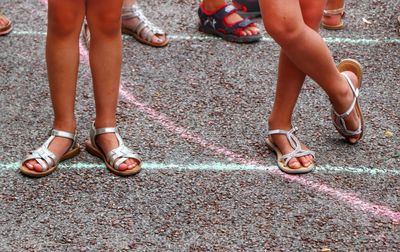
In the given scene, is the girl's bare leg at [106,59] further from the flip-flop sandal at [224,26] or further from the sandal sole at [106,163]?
the flip-flop sandal at [224,26]

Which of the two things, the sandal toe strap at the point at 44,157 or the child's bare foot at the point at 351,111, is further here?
the child's bare foot at the point at 351,111

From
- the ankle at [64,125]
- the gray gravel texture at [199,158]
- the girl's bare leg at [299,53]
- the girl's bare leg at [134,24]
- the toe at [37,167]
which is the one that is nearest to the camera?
the gray gravel texture at [199,158]

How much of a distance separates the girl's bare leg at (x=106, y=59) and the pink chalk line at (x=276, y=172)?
53cm

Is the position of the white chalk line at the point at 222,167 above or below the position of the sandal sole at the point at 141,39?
above

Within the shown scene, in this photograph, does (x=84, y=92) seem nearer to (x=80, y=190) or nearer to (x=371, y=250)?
(x=80, y=190)

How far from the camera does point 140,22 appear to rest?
5.97 meters

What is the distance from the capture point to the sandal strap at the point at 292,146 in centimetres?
440

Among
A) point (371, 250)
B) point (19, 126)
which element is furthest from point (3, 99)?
point (371, 250)

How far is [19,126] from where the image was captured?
4.77 m

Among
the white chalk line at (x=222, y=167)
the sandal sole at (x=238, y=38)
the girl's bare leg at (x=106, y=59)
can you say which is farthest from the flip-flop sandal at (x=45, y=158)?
the sandal sole at (x=238, y=38)

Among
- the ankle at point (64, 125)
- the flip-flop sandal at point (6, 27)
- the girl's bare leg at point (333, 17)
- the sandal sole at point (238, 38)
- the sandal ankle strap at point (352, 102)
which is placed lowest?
the flip-flop sandal at point (6, 27)

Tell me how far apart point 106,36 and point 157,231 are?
1.01 meters

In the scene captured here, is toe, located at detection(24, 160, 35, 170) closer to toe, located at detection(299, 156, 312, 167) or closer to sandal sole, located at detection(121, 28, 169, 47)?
toe, located at detection(299, 156, 312, 167)

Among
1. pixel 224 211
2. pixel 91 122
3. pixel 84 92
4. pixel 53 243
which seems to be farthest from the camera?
pixel 84 92
